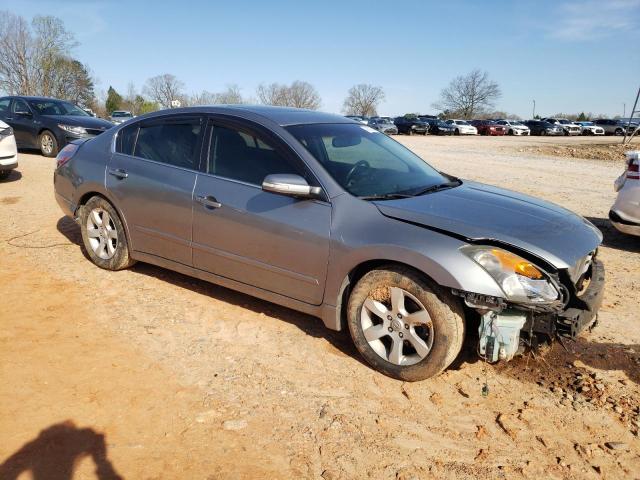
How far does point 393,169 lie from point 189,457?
260 centimetres

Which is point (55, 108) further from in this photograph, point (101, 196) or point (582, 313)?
point (582, 313)

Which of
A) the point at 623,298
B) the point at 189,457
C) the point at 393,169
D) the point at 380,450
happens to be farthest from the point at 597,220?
the point at 189,457

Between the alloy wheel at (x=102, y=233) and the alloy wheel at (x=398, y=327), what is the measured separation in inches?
Answer: 109

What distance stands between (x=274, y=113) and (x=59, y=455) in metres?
2.82

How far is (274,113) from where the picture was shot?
4.29m

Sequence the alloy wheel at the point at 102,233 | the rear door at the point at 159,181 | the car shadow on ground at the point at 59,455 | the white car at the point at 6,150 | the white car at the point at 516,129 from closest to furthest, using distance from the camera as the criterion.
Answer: the car shadow on ground at the point at 59,455, the rear door at the point at 159,181, the alloy wheel at the point at 102,233, the white car at the point at 6,150, the white car at the point at 516,129

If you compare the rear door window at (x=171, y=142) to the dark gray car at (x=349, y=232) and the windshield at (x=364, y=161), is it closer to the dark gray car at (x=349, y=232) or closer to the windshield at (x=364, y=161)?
the dark gray car at (x=349, y=232)

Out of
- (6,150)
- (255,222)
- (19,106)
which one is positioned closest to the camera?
(255,222)

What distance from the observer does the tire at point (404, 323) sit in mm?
3188

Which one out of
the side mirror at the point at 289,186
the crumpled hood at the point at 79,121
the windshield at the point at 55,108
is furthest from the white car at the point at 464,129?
the side mirror at the point at 289,186

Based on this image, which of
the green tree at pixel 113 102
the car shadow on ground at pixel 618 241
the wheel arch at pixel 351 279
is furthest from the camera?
the green tree at pixel 113 102

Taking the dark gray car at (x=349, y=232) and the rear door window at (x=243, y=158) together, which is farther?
the rear door window at (x=243, y=158)

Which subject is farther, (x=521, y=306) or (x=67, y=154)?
(x=67, y=154)

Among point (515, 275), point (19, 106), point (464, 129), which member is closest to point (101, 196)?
point (515, 275)
